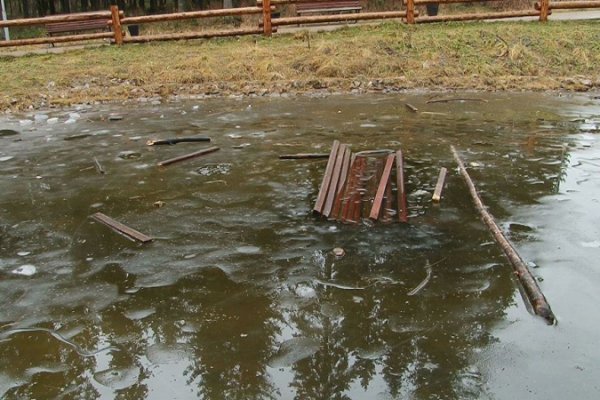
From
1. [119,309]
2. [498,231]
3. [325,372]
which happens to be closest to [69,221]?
[119,309]

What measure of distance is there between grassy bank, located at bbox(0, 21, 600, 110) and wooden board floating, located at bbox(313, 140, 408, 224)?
6.23 meters

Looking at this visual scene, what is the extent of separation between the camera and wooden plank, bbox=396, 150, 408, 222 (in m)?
4.98

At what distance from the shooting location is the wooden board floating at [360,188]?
507 cm

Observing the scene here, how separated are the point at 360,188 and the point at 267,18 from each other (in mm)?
11886

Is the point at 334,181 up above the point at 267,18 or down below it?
below

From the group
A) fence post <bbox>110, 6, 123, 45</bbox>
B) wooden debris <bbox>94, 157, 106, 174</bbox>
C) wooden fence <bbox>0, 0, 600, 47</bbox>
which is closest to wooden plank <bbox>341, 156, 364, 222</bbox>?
wooden debris <bbox>94, 157, 106, 174</bbox>

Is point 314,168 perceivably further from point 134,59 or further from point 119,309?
point 134,59

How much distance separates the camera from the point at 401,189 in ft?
18.1

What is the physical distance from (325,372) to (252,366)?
0.42 m

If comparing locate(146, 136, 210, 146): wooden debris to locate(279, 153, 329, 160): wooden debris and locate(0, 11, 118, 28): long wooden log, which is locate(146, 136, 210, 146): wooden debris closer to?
locate(279, 153, 329, 160): wooden debris

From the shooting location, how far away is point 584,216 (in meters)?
4.89

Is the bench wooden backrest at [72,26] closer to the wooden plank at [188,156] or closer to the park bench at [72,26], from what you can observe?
the park bench at [72,26]

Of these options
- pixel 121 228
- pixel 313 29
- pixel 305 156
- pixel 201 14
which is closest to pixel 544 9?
pixel 313 29

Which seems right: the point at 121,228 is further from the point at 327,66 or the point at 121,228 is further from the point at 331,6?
the point at 331,6
